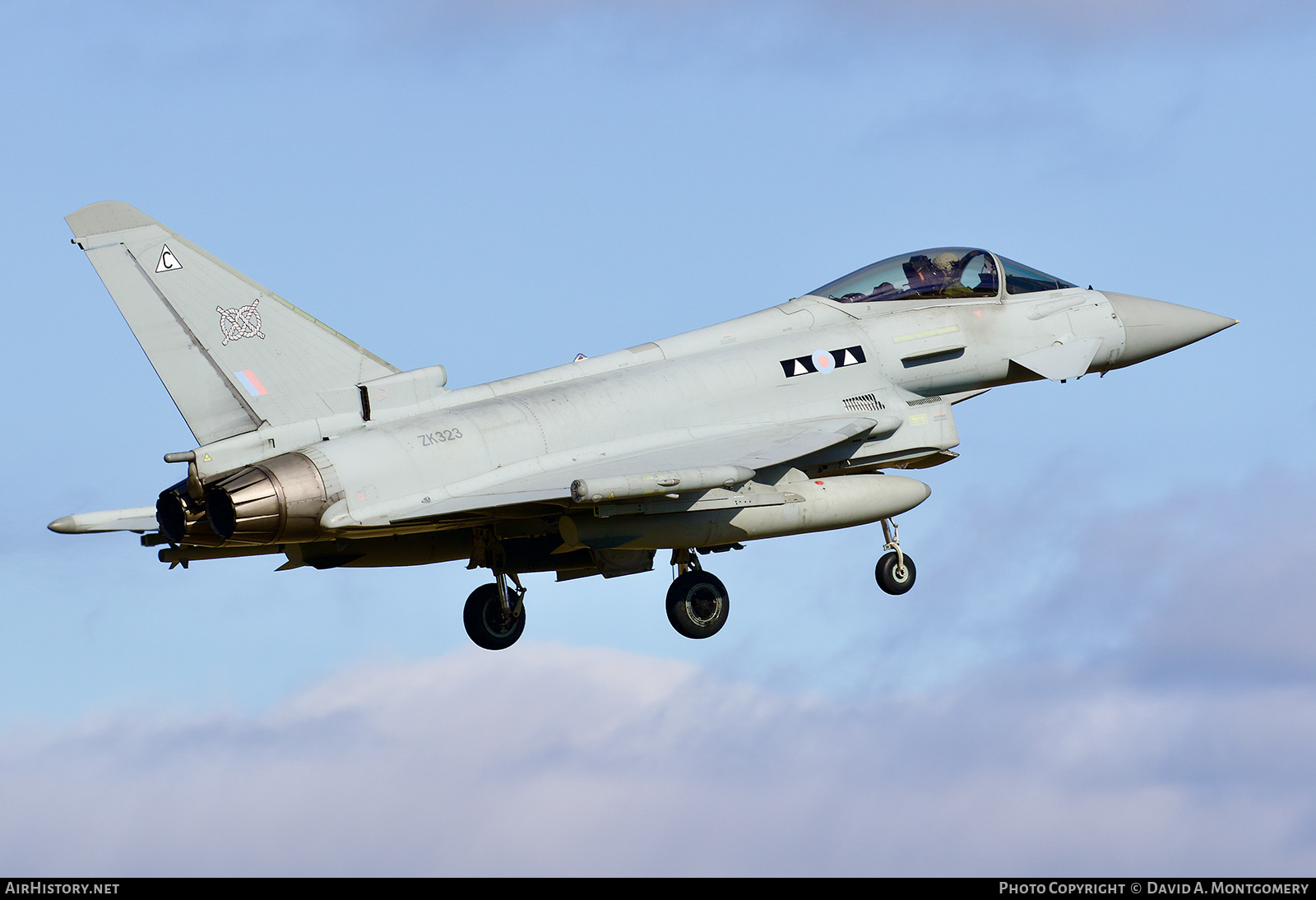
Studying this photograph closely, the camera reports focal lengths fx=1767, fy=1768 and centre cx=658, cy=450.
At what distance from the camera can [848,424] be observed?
66.1 ft

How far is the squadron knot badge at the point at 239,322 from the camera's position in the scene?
18.7 meters

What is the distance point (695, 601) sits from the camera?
20188 mm

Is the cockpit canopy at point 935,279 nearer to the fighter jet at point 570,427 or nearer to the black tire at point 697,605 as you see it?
the fighter jet at point 570,427

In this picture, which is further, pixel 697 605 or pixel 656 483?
pixel 697 605

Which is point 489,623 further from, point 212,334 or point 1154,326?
point 1154,326

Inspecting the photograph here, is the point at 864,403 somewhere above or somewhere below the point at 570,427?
above

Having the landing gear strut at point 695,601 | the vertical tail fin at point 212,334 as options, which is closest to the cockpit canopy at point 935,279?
the landing gear strut at point 695,601

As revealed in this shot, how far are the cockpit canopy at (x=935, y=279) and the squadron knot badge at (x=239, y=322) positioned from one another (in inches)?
276

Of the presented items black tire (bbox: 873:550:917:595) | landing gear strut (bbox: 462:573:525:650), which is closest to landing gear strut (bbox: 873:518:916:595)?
black tire (bbox: 873:550:917:595)

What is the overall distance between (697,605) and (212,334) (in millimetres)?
6153

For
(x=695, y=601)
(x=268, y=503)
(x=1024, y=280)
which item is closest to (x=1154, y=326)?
(x=1024, y=280)

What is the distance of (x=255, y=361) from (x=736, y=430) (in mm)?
5321

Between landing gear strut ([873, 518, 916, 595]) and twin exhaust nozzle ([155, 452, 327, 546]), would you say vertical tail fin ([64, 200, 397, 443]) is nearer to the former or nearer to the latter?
twin exhaust nozzle ([155, 452, 327, 546])

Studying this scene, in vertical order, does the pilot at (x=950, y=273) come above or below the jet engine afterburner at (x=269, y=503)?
above
